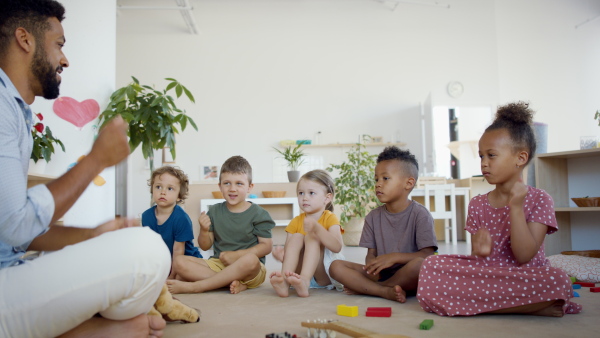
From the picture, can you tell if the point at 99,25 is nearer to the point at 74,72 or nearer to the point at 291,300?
the point at 74,72

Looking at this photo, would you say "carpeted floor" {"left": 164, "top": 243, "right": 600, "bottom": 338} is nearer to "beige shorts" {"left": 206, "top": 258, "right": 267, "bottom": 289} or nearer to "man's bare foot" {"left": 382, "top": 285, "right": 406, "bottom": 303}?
"man's bare foot" {"left": 382, "top": 285, "right": 406, "bottom": 303}

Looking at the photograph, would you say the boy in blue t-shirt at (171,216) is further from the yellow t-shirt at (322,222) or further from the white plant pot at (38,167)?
the white plant pot at (38,167)

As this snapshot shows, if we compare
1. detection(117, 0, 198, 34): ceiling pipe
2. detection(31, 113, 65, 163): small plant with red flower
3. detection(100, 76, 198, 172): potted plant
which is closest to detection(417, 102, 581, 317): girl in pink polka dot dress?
detection(100, 76, 198, 172): potted plant

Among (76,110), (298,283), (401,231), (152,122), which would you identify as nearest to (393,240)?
(401,231)

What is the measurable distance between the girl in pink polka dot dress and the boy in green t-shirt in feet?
3.18

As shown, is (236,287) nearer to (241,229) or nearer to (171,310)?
(241,229)

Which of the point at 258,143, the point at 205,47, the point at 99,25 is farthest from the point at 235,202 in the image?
the point at 205,47

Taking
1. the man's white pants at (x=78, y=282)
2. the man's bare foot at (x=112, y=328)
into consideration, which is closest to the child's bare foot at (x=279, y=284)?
the man's bare foot at (x=112, y=328)

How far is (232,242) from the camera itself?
2.68 m

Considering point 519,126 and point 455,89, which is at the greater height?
point 455,89

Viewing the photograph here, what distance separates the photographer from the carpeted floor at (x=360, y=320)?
1522mm

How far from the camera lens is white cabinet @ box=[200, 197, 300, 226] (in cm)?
566

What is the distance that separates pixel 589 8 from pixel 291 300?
901 centimetres

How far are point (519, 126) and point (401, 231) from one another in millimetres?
685
